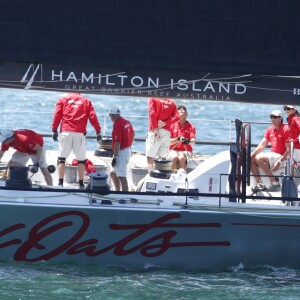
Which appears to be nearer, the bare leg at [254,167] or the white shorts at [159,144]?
the bare leg at [254,167]

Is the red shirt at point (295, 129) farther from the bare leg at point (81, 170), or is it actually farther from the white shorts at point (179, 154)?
the bare leg at point (81, 170)

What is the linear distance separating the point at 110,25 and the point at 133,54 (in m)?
0.37

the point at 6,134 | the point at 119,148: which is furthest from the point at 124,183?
the point at 6,134

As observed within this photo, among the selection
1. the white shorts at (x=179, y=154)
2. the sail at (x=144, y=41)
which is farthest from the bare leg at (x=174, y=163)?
the sail at (x=144, y=41)

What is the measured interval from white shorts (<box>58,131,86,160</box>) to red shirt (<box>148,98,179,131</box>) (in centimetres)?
125

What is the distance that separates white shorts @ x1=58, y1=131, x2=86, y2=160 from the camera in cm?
1160

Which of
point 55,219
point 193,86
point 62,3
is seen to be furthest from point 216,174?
point 62,3

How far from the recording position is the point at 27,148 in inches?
441

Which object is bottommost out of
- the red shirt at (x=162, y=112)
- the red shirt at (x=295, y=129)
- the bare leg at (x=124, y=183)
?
the bare leg at (x=124, y=183)

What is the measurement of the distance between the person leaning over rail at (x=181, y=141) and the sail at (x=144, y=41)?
2041 millimetres

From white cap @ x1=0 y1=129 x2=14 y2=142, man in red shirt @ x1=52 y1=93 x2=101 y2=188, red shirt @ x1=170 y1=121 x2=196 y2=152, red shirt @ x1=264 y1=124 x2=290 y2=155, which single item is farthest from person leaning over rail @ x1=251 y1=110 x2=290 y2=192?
white cap @ x1=0 y1=129 x2=14 y2=142

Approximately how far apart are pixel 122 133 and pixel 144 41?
1.65 metres

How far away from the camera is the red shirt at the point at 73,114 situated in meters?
11.7

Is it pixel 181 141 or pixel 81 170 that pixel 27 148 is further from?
pixel 181 141
